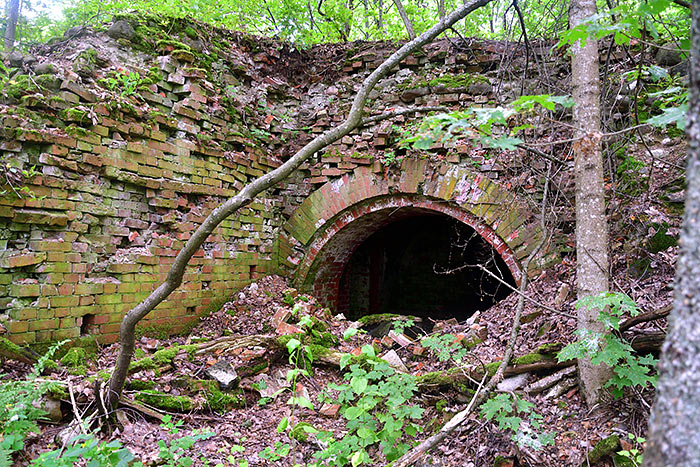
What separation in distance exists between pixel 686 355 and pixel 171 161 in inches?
186

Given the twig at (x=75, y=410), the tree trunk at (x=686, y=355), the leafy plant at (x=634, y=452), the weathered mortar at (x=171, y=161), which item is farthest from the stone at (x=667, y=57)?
the twig at (x=75, y=410)

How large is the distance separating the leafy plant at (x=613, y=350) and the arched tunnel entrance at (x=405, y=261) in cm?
131

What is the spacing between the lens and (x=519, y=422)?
8.45 feet

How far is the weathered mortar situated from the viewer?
3613mm

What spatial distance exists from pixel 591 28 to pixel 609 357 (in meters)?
1.77

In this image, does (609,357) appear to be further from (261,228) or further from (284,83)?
(284,83)

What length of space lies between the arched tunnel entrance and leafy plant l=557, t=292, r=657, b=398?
4.29 feet

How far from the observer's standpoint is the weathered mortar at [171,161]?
A: 3.61 meters

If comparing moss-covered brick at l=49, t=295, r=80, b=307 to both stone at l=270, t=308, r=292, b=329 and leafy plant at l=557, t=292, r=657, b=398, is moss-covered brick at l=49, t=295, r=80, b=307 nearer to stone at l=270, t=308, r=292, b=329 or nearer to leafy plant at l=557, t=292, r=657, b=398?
stone at l=270, t=308, r=292, b=329

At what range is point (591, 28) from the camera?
202cm

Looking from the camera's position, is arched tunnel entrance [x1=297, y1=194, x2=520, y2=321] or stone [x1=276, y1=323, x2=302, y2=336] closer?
stone [x1=276, y1=323, x2=302, y2=336]

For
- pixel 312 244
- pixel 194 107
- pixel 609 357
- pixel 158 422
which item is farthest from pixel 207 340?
pixel 609 357

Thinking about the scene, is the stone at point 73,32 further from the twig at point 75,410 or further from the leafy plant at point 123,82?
the twig at point 75,410

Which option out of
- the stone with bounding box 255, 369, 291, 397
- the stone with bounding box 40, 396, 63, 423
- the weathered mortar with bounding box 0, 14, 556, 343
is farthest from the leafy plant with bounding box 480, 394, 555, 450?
the stone with bounding box 40, 396, 63, 423
